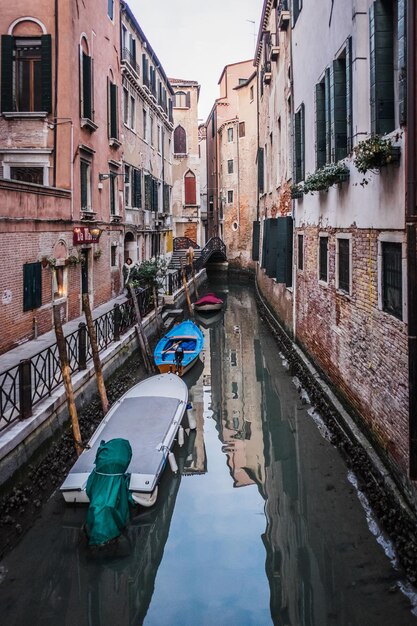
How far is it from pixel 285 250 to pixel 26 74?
6836 millimetres

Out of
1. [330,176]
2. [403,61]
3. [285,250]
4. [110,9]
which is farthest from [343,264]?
[110,9]

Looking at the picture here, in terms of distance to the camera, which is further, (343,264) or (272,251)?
(272,251)

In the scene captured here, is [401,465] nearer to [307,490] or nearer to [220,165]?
[307,490]

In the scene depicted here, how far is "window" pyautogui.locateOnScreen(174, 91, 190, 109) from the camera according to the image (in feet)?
117

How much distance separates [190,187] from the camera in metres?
36.3

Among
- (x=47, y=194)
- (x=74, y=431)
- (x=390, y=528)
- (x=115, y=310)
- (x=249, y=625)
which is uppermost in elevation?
(x=47, y=194)

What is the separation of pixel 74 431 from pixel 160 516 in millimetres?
1652

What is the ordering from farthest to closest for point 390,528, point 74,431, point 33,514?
point 74,431 < point 33,514 < point 390,528

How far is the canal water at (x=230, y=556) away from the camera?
4.81 m

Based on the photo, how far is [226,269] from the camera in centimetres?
3656

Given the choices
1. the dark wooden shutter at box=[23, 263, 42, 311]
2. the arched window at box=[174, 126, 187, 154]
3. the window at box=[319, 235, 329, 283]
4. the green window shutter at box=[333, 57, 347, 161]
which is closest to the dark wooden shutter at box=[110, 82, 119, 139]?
the dark wooden shutter at box=[23, 263, 42, 311]

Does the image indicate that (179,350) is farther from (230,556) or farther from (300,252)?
(230,556)

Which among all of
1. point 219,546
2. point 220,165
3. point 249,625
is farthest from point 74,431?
point 220,165

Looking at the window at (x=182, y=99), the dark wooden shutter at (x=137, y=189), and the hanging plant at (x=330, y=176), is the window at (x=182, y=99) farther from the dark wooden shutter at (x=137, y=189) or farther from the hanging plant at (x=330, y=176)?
the hanging plant at (x=330, y=176)
